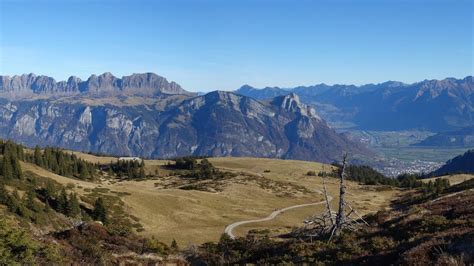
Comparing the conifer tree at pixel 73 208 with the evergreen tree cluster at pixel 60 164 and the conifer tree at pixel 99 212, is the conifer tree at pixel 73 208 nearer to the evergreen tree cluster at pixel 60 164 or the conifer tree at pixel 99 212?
the conifer tree at pixel 99 212

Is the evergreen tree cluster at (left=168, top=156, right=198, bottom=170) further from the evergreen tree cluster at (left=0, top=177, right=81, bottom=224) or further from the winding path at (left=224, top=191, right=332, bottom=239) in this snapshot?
the evergreen tree cluster at (left=0, top=177, right=81, bottom=224)

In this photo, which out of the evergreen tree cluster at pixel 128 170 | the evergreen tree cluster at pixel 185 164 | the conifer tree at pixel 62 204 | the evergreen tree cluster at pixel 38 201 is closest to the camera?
the evergreen tree cluster at pixel 38 201

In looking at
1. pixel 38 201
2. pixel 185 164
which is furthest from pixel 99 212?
pixel 185 164

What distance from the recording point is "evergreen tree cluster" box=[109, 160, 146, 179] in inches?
6048

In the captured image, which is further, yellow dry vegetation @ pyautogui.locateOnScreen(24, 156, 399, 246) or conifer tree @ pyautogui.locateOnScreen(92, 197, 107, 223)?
yellow dry vegetation @ pyautogui.locateOnScreen(24, 156, 399, 246)

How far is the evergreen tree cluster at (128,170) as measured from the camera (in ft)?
504

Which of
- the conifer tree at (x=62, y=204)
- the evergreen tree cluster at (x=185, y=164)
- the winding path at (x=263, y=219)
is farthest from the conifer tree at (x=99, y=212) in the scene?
the evergreen tree cluster at (x=185, y=164)

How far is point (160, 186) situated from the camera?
5098 inches

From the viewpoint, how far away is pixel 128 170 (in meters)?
163

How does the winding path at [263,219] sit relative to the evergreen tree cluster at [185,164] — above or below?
below

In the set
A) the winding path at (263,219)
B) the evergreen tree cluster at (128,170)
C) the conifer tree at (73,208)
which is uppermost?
the conifer tree at (73,208)

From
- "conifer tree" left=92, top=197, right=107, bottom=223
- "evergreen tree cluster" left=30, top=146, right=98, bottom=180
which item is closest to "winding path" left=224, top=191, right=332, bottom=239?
"conifer tree" left=92, top=197, right=107, bottom=223

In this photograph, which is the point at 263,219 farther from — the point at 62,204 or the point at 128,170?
the point at 128,170

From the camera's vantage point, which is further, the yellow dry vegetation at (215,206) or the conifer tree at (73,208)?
the yellow dry vegetation at (215,206)
